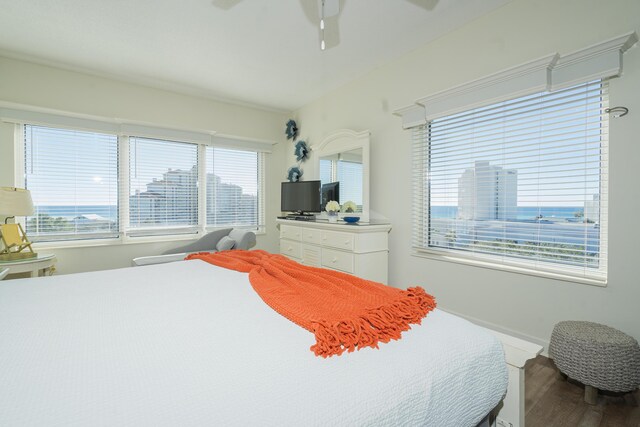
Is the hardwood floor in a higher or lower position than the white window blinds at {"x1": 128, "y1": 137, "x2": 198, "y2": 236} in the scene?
lower

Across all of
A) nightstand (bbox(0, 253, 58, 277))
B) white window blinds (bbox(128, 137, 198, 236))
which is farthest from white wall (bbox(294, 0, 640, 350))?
nightstand (bbox(0, 253, 58, 277))

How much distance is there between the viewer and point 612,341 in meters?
1.60

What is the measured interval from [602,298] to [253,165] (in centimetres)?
429

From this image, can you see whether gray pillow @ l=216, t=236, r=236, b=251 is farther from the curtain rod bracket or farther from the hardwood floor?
the curtain rod bracket

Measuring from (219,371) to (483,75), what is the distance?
110 inches

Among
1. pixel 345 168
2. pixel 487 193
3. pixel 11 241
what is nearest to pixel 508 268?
pixel 487 193

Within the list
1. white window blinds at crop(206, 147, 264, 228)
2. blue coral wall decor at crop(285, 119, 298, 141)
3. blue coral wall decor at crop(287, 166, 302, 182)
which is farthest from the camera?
blue coral wall decor at crop(285, 119, 298, 141)

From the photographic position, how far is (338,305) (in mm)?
1188

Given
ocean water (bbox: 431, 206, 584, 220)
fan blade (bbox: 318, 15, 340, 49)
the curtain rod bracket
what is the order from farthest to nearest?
fan blade (bbox: 318, 15, 340, 49) < ocean water (bbox: 431, 206, 584, 220) < the curtain rod bracket

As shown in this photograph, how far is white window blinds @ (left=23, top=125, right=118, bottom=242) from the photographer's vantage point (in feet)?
10.7

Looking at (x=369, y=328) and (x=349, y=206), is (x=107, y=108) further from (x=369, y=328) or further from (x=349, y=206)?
(x=369, y=328)

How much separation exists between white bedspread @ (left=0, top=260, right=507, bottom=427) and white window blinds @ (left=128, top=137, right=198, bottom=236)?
9.07 feet

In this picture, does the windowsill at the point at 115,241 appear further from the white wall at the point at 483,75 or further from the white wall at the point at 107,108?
the white wall at the point at 483,75

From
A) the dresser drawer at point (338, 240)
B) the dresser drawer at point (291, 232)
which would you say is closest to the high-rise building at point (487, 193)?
the dresser drawer at point (338, 240)
